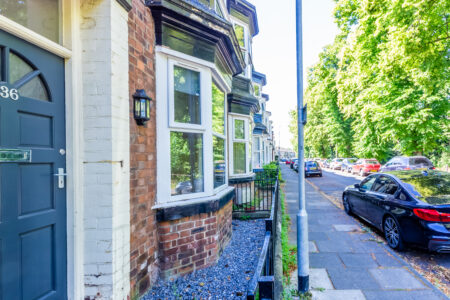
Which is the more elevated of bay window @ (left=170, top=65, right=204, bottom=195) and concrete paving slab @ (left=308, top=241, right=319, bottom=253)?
bay window @ (left=170, top=65, right=204, bottom=195)

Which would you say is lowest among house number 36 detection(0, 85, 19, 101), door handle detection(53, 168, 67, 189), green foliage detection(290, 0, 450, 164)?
door handle detection(53, 168, 67, 189)

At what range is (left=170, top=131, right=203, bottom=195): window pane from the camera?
12.0 feet

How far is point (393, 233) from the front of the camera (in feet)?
15.7

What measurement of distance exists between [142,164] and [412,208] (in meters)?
4.46

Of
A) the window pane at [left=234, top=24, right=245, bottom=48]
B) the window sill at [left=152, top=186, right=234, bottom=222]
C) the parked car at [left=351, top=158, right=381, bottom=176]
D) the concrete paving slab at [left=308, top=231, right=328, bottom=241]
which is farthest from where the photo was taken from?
the parked car at [left=351, top=158, right=381, bottom=176]

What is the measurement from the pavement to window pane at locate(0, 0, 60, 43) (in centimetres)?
424

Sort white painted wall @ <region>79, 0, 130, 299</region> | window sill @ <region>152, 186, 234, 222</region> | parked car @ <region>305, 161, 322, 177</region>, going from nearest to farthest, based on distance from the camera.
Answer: white painted wall @ <region>79, 0, 130, 299</region>, window sill @ <region>152, 186, 234, 222</region>, parked car @ <region>305, 161, 322, 177</region>

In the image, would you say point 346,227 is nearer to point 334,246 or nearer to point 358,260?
point 334,246

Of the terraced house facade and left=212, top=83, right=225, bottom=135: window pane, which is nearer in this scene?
the terraced house facade

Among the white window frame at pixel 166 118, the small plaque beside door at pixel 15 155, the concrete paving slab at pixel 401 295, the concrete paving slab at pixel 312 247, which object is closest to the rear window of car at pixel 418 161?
the concrete paving slab at pixel 312 247

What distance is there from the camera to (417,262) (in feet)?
13.8

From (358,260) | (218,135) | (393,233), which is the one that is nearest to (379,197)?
(393,233)

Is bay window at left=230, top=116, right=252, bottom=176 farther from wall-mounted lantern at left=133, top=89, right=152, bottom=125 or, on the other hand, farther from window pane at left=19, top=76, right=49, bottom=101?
window pane at left=19, top=76, right=49, bottom=101

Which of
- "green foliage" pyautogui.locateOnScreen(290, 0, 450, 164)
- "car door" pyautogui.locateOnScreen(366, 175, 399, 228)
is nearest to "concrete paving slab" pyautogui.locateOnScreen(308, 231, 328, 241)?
"car door" pyautogui.locateOnScreen(366, 175, 399, 228)
